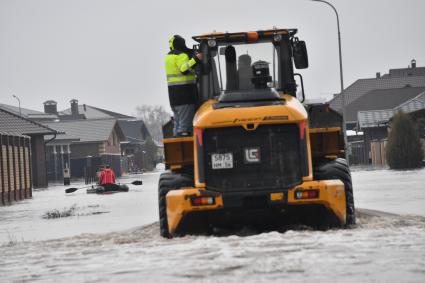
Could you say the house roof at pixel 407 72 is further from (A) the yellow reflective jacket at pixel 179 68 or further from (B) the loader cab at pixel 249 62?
(A) the yellow reflective jacket at pixel 179 68

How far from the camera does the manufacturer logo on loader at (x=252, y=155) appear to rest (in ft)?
44.5

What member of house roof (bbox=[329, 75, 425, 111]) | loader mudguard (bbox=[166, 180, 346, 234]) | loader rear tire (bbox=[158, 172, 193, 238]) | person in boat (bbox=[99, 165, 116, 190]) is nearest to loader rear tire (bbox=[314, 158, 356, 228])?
loader mudguard (bbox=[166, 180, 346, 234])

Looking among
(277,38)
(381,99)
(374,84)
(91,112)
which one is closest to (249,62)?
(277,38)

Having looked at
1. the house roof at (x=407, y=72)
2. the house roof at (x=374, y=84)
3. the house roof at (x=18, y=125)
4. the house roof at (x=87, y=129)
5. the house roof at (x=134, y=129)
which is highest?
the house roof at (x=407, y=72)

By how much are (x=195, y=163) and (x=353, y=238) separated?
2676 millimetres

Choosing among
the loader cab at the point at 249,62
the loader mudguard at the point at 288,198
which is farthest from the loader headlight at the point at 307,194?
the loader cab at the point at 249,62

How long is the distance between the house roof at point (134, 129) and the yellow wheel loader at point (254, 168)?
119863 millimetres

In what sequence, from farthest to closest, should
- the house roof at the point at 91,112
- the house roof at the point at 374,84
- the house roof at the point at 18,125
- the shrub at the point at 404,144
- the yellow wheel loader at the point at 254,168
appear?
the house roof at the point at 91,112, the house roof at the point at 374,84, the house roof at the point at 18,125, the shrub at the point at 404,144, the yellow wheel loader at the point at 254,168

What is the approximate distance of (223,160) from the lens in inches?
534

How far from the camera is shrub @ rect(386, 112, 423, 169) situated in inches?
2101

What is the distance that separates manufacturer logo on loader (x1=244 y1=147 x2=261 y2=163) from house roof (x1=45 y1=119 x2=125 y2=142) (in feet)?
274

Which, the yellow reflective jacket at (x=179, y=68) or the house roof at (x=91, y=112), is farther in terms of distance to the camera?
the house roof at (x=91, y=112)

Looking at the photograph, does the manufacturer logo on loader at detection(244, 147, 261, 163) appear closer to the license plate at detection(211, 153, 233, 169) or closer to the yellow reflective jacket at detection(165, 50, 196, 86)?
the license plate at detection(211, 153, 233, 169)

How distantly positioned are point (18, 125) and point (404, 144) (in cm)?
2455
